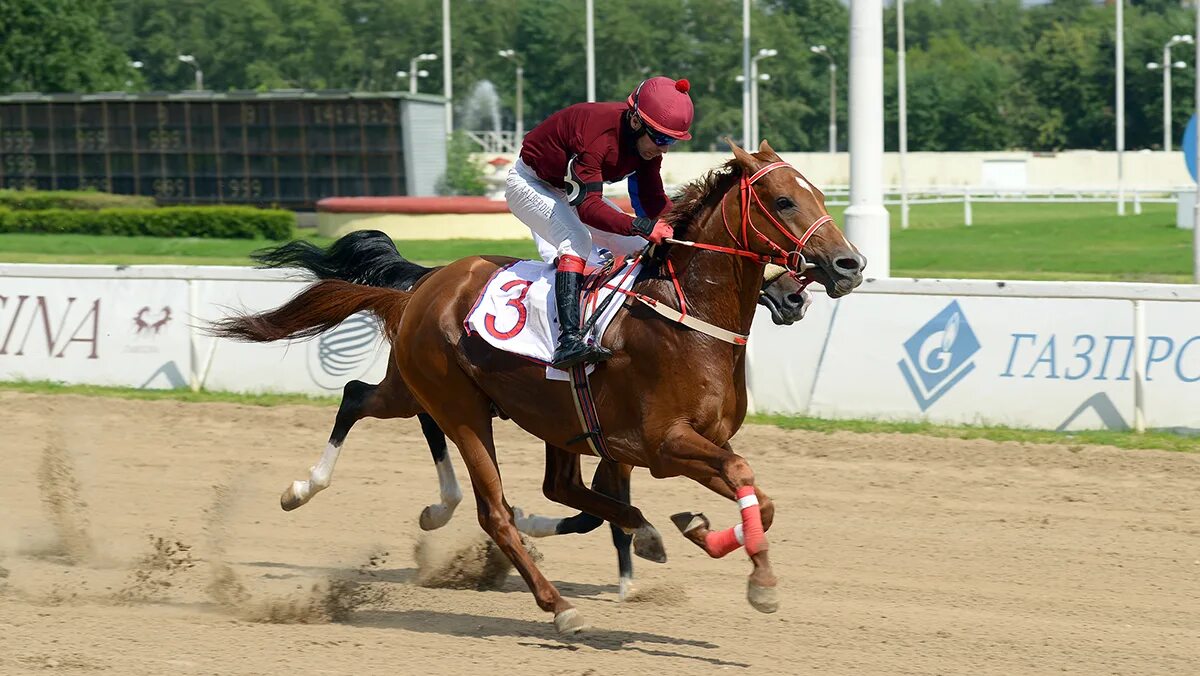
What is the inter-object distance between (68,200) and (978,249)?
16.5 meters

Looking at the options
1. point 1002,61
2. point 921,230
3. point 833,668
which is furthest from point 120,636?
point 1002,61

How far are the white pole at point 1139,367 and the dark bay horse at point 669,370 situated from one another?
14.5 ft

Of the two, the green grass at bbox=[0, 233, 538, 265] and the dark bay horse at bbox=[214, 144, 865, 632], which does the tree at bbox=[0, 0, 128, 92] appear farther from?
the dark bay horse at bbox=[214, 144, 865, 632]

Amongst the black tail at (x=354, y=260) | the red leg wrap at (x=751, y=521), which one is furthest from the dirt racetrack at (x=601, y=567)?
the black tail at (x=354, y=260)

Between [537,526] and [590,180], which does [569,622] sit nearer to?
[537,526]

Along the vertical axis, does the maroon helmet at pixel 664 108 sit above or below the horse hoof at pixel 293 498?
above

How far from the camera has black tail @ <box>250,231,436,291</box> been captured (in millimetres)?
6930

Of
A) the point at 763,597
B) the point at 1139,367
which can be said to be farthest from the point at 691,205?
the point at 1139,367

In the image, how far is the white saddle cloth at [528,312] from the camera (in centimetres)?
540

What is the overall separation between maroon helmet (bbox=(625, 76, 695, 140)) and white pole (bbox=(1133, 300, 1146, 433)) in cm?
473

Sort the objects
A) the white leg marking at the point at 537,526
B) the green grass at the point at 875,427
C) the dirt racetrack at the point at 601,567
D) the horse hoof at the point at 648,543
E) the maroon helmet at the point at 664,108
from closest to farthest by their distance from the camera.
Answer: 1. the dirt racetrack at the point at 601,567
2. the maroon helmet at the point at 664,108
3. the horse hoof at the point at 648,543
4. the white leg marking at the point at 537,526
5. the green grass at the point at 875,427

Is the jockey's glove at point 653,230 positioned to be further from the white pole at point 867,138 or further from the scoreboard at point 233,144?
the scoreboard at point 233,144

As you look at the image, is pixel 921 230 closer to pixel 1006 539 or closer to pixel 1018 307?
pixel 1018 307

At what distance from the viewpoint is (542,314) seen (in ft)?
18.2
